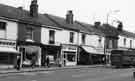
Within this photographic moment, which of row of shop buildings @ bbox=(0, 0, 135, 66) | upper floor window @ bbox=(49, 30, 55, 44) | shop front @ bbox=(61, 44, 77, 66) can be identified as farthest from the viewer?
shop front @ bbox=(61, 44, 77, 66)

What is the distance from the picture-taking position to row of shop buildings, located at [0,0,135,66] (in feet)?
93.3

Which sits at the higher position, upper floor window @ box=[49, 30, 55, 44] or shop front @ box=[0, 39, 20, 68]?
upper floor window @ box=[49, 30, 55, 44]

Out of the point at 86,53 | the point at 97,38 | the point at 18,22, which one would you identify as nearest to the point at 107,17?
the point at 97,38

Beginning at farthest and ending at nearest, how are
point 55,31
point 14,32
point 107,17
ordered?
point 107,17 → point 55,31 → point 14,32

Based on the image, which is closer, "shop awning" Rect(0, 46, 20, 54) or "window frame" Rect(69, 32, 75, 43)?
"shop awning" Rect(0, 46, 20, 54)

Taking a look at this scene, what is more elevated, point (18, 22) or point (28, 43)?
point (18, 22)

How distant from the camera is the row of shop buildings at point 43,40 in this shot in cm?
2844

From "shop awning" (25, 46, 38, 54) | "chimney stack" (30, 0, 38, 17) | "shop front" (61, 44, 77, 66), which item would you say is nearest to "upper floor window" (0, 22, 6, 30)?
"shop awning" (25, 46, 38, 54)

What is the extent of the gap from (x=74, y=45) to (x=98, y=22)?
639 inches

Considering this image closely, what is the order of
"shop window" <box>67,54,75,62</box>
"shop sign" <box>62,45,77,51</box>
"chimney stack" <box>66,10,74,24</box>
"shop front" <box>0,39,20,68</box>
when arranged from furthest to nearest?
1. "chimney stack" <box>66,10,74,24</box>
2. "shop window" <box>67,54,75,62</box>
3. "shop sign" <box>62,45,77,51</box>
4. "shop front" <box>0,39,20,68</box>

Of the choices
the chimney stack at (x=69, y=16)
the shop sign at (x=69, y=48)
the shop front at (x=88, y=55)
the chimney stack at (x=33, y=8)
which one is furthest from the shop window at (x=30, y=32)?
the shop front at (x=88, y=55)

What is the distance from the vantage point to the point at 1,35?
27.5 metres

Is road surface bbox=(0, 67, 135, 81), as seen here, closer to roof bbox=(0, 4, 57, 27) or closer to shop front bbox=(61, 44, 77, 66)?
roof bbox=(0, 4, 57, 27)

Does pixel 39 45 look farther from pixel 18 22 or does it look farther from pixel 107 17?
pixel 107 17
